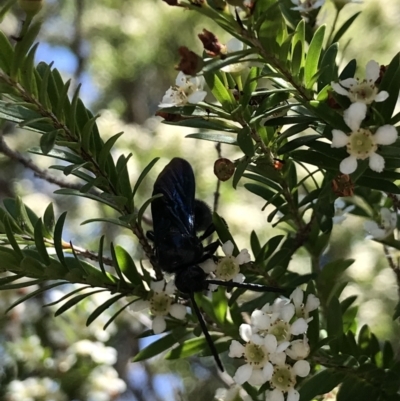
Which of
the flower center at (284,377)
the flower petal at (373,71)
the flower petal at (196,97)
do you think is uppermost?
the flower petal at (373,71)

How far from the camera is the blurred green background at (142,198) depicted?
1.00m

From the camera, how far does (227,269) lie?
0.52m

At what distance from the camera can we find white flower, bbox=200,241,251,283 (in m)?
0.52

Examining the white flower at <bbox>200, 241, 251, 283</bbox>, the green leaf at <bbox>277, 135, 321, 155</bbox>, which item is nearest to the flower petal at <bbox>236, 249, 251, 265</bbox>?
the white flower at <bbox>200, 241, 251, 283</bbox>

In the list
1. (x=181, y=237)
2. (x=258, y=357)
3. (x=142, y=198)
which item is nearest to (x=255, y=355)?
(x=258, y=357)

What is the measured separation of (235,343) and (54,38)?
66.9 inches

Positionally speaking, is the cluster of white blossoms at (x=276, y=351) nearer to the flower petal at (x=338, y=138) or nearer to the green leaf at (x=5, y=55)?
the flower petal at (x=338, y=138)

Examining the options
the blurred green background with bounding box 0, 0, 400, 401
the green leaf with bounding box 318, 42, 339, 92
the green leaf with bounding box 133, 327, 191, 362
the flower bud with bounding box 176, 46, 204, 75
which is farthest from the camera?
the blurred green background with bounding box 0, 0, 400, 401

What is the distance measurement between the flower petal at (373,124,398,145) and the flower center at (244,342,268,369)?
19 centimetres

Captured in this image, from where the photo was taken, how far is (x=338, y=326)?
21.0 inches

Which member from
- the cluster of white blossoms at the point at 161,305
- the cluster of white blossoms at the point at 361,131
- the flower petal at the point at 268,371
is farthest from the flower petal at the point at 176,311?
the cluster of white blossoms at the point at 361,131

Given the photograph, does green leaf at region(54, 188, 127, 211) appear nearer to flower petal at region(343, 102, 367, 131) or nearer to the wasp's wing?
the wasp's wing

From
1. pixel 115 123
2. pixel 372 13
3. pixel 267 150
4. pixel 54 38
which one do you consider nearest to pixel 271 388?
pixel 267 150

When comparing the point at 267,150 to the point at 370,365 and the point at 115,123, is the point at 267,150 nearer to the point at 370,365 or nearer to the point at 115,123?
the point at 370,365
